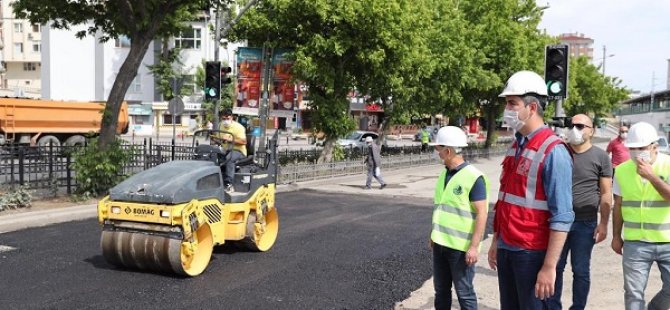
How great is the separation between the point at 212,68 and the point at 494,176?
1233 centimetres

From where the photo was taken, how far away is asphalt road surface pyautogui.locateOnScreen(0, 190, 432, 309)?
20.6 feet

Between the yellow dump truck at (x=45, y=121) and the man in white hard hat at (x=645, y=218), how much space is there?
2297 centimetres

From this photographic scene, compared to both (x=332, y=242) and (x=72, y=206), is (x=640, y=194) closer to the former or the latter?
(x=332, y=242)

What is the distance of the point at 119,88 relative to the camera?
1363 centimetres

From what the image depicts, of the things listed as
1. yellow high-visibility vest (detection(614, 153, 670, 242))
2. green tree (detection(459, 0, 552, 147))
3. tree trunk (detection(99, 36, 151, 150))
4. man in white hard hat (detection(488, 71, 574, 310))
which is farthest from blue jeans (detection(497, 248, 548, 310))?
green tree (detection(459, 0, 552, 147))

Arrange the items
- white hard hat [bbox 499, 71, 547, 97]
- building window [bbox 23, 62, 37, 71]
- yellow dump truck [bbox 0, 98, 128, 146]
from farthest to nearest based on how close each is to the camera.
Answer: building window [bbox 23, 62, 37, 71], yellow dump truck [bbox 0, 98, 128, 146], white hard hat [bbox 499, 71, 547, 97]

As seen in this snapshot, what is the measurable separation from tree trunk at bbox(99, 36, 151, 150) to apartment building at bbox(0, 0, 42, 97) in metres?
72.1

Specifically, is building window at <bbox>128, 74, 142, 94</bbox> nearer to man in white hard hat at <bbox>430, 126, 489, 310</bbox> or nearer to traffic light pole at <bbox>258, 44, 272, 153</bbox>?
traffic light pole at <bbox>258, 44, 272, 153</bbox>

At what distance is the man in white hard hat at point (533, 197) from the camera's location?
3.49m

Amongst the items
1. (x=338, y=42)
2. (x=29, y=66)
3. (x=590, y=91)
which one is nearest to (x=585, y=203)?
(x=338, y=42)

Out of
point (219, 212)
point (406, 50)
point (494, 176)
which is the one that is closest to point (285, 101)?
point (406, 50)

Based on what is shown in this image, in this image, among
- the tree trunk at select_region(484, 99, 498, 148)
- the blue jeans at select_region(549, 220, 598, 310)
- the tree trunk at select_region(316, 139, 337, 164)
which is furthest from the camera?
the tree trunk at select_region(484, 99, 498, 148)

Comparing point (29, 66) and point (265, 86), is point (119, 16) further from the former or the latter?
point (29, 66)

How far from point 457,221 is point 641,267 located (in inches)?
58.6
